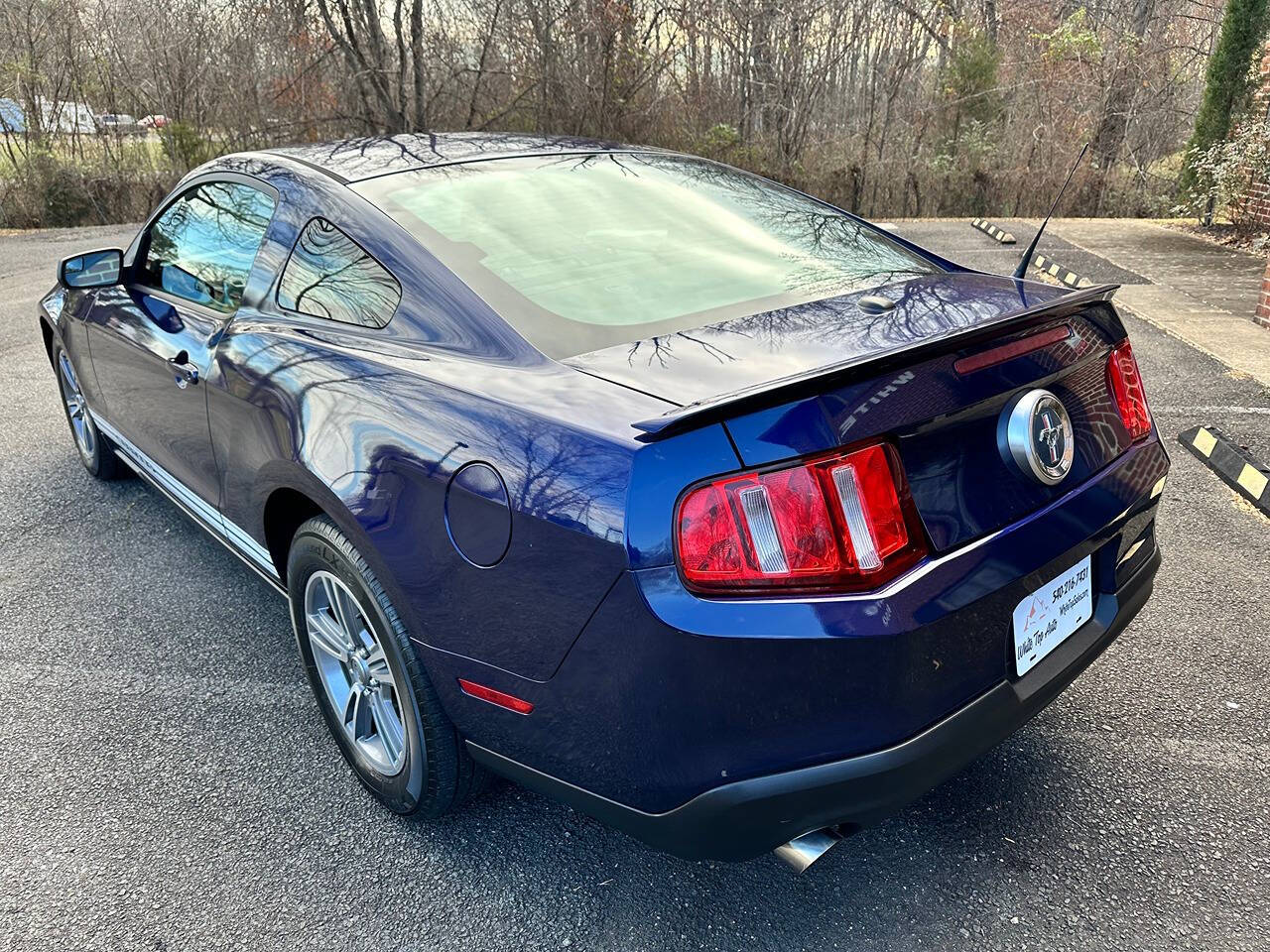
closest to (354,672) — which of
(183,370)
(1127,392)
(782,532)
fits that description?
(183,370)

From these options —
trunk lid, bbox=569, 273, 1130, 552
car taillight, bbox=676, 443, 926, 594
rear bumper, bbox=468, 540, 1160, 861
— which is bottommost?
rear bumper, bbox=468, 540, 1160, 861

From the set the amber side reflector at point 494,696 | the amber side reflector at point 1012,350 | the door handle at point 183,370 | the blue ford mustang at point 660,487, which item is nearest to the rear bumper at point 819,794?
the blue ford mustang at point 660,487

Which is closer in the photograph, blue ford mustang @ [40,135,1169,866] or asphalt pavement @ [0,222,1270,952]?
blue ford mustang @ [40,135,1169,866]

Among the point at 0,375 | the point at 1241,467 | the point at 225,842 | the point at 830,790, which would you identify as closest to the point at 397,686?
the point at 225,842

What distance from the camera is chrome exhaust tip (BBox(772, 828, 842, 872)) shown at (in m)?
1.77

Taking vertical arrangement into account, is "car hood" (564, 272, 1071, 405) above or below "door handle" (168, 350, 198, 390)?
above

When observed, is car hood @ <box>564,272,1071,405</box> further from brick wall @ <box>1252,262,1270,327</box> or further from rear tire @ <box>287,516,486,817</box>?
brick wall @ <box>1252,262,1270,327</box>

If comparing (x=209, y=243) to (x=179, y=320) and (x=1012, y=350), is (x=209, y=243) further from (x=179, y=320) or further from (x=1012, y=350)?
(x=1012, y=350)

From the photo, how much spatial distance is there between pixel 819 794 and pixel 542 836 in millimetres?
901

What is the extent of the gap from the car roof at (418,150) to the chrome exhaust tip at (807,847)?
2.02m

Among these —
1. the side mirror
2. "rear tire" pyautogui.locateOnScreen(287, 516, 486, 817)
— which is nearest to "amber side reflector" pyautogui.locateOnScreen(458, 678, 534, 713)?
"rear tire" pyautogui.locateOnScreen(287, 516, 486, 817)

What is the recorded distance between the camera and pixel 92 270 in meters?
3.55

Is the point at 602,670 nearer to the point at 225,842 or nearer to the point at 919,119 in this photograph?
the point at 225,842

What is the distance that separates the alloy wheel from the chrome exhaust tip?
3.20ft
